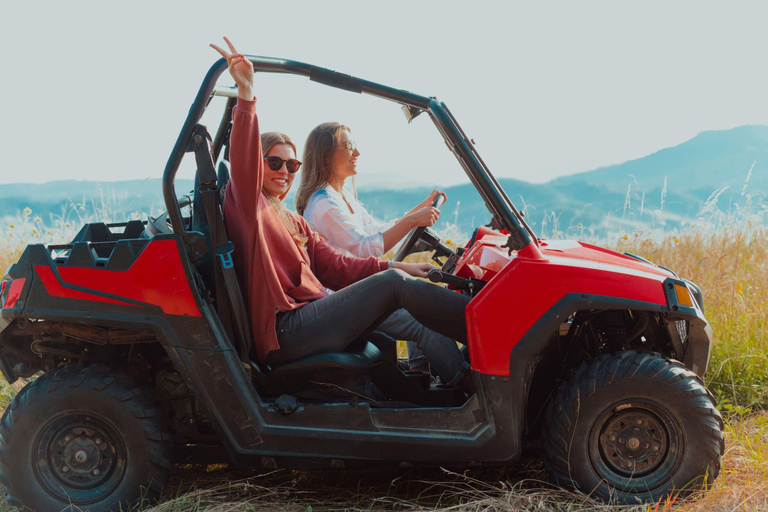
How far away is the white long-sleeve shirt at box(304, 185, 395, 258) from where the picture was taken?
3.83m

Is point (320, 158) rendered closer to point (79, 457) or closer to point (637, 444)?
point (79, 457)

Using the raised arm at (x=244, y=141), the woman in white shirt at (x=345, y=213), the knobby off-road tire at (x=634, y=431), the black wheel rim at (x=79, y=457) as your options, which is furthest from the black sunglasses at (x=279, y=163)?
the knobby off-road tire at (x=634, y=431)

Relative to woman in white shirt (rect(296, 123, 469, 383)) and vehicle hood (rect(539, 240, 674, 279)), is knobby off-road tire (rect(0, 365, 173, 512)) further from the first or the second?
vehicle hood (rect(539, 240, 674, 279))

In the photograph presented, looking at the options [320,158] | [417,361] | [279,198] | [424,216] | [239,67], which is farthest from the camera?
[320,158]

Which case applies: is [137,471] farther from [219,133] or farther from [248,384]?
[219,133]

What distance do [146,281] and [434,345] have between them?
4.07ft

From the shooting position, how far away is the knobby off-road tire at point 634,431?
2.80 m

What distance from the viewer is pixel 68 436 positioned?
2896 mm

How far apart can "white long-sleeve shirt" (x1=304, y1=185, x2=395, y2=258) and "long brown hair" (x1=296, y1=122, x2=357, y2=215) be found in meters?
0.09

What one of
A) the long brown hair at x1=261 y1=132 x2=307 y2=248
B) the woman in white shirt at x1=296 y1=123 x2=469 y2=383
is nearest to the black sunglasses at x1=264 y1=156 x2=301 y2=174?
the long brown hair at x1=261 y1=132 x2=307 y2=248

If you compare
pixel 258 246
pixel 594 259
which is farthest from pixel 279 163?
pixel 594 259

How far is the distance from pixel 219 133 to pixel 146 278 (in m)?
0.86

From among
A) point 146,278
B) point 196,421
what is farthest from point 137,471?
point 146,278

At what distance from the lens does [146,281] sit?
9.16ft
